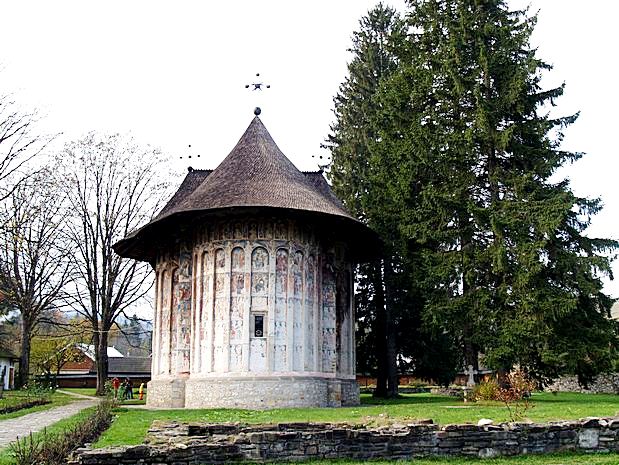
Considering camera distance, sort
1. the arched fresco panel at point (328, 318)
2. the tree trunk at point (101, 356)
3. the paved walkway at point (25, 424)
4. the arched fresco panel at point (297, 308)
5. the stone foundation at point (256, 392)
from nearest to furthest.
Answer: the paved walkway at point (25, 424), the stone foundation at point (256, 392), the arched fresco panel at point (297, 308), the arched fresco panel at point (328, 318), the tree trunk at point (101, 356)

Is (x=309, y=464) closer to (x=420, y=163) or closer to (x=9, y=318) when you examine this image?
Answer: (x=420, y=163)

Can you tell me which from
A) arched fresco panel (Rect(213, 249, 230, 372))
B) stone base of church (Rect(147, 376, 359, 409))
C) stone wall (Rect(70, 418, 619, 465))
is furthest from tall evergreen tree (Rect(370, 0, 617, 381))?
stone wall (Rect(70, 418, 619, 465))

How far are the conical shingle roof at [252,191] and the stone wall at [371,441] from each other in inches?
494

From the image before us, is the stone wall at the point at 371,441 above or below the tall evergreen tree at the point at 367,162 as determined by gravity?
below

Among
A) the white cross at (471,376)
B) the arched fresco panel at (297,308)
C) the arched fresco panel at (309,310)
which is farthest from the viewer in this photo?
the white cross at (471,376)

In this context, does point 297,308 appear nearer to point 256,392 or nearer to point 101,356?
point 256,392

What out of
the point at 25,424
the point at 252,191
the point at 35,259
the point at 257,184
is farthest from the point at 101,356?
the point at 25,424

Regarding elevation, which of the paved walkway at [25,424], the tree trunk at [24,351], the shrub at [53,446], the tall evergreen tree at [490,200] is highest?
the tall evergreen tree at [490,200]

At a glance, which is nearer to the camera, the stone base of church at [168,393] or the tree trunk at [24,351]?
the stone base of church at [168,393]

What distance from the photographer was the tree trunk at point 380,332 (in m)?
30.6

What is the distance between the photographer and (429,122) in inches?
1053

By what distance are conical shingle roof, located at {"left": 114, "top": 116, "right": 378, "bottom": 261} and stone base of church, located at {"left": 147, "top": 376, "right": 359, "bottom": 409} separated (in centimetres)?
531

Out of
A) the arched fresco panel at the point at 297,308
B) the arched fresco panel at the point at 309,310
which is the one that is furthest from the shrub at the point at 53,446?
the arched fresco panel at the point at 309,310

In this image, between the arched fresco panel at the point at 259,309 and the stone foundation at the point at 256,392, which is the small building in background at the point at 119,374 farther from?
the arched fresco panel at the point at 259,309
